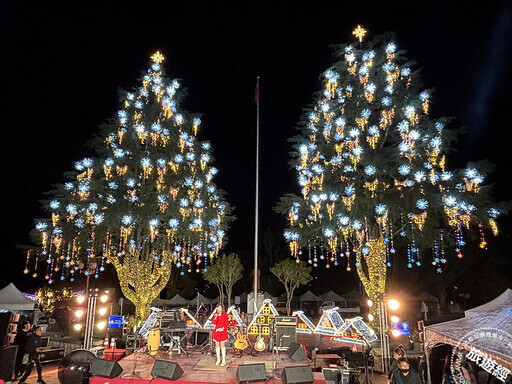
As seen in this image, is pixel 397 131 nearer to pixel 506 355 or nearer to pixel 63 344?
pixel 506 355

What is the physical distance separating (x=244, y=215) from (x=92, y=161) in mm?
49180

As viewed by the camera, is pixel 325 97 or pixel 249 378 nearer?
pixel 249 378

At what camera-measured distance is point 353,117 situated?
1770cm

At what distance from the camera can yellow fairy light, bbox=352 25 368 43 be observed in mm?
19922

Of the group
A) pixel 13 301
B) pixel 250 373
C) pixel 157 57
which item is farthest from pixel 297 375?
pixel 157 57

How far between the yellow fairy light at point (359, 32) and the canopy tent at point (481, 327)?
53.3 feet

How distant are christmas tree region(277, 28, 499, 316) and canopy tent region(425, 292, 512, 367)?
291 inches

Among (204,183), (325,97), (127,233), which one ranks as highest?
(325,97)

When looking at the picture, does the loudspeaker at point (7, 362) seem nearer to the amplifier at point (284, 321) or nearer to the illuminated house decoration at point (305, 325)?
the amplifier at point (284, 321)

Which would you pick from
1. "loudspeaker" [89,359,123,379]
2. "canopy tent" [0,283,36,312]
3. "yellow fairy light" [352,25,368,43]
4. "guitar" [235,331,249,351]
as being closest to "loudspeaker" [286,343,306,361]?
"guitar" [235,331,249,351]

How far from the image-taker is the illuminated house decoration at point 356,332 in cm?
1402

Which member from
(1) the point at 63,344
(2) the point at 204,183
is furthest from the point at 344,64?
(1) the point at 63,344

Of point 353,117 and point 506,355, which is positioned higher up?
point 353,117

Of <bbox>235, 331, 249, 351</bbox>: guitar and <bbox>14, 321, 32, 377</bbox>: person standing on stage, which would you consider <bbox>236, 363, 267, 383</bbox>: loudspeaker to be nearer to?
<bbox>235, 331, 249, 351</bbox>: guitar
